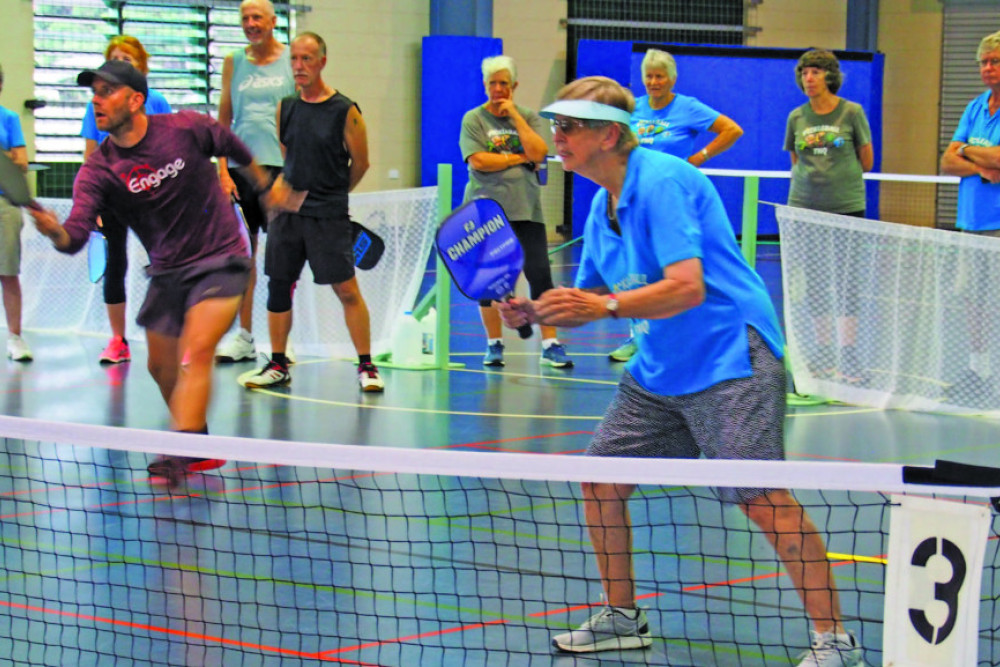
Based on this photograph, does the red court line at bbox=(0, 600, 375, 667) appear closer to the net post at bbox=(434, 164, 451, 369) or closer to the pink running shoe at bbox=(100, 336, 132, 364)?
the net post at bbox=(434, 164, 451, 369)

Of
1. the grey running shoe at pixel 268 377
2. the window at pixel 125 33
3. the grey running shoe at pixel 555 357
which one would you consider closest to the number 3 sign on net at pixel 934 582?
the grey running shoe at pixel 268 377

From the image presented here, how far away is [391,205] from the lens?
7.95 metres

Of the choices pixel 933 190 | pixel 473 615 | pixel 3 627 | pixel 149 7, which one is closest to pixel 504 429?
pixel 473 615

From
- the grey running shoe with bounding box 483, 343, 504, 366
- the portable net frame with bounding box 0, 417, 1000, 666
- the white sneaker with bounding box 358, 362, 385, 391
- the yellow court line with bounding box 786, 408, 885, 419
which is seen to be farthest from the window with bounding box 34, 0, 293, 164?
the portable net frame with bounding box 0, 417, 1000, 666

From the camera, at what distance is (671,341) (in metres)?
3.18

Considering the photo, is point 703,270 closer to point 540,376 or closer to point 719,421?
point 719,421

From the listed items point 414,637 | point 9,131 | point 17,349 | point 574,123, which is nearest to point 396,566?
point 414,637

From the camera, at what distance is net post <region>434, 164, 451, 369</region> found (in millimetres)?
7449

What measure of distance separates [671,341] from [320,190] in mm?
3996

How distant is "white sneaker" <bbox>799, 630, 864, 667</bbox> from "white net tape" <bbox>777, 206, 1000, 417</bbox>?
3.59 m

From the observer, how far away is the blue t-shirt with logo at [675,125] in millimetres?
7289

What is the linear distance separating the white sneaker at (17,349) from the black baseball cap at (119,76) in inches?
136

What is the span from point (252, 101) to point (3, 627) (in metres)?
4.62

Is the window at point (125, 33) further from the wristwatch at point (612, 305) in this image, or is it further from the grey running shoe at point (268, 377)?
the wristwatch at point (612, 305)
